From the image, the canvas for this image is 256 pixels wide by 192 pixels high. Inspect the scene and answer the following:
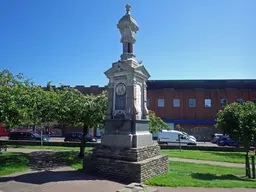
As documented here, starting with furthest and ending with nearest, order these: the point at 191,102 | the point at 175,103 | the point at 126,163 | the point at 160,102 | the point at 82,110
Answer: the point at 160,102
the point at 175,103
the point at 191,102
the point at 82,110
the point at 126,163

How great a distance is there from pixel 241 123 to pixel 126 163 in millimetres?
6908

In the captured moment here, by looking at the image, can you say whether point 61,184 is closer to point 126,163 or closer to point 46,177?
point 46,177

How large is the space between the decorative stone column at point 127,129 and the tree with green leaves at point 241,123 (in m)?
4.26

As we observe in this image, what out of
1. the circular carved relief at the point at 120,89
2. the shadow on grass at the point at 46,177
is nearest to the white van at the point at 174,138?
the circular carved relief at the point at 120,89

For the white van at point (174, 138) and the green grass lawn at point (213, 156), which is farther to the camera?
the white van at point (174, 138)

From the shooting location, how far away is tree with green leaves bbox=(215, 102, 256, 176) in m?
11.5

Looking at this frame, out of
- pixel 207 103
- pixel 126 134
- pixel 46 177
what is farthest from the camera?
pixel 207 103

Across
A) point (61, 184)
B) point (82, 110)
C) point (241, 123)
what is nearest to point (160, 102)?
point (82, 110)

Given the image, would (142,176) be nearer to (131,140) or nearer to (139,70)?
(131,140)

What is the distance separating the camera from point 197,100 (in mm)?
42625

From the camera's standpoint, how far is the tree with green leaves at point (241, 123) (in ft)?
37.8

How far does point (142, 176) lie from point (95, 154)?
2696mm

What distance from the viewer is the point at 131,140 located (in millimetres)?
9453

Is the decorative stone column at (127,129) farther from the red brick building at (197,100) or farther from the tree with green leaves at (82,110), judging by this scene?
the red brick building at (197,100)
